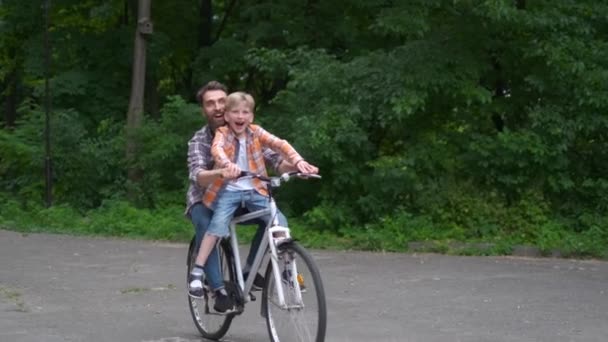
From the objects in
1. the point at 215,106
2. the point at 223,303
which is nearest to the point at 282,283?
the point at 223,303

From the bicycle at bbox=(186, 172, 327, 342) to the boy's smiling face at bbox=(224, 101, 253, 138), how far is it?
42cm

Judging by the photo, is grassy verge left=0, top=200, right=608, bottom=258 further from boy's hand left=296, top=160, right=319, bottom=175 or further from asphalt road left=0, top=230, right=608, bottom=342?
boy's hand left=296, top=160, right=319, bottom=175

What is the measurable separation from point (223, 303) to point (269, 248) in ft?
2.46

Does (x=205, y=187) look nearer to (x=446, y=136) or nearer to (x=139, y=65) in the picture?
(x=446, y=136)

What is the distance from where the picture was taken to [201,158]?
816cm

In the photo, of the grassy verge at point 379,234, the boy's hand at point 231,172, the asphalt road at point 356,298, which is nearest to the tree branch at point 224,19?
the grassy verge at point 379,234

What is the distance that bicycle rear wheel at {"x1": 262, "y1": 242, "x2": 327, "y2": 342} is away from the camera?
23.4ft

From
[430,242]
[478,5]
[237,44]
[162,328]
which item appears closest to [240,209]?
[162,328]

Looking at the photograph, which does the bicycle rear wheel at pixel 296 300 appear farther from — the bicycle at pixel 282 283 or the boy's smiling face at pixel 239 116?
the boy's smiling face at pixel 239 116

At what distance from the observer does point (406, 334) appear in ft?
28.6

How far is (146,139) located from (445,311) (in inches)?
485

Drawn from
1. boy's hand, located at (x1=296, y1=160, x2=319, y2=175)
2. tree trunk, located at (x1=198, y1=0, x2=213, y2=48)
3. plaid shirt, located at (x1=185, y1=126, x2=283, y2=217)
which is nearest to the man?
plaid shirt, located at (x1=185, y1=126, x2=283, y2=217)

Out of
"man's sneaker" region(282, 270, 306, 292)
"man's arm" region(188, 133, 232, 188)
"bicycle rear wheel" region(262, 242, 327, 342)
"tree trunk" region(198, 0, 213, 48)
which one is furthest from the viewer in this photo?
"tree trunk" region(198, 0, 213, 48)

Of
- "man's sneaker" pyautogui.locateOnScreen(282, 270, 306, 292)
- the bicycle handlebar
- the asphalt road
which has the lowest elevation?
the asphalt road
